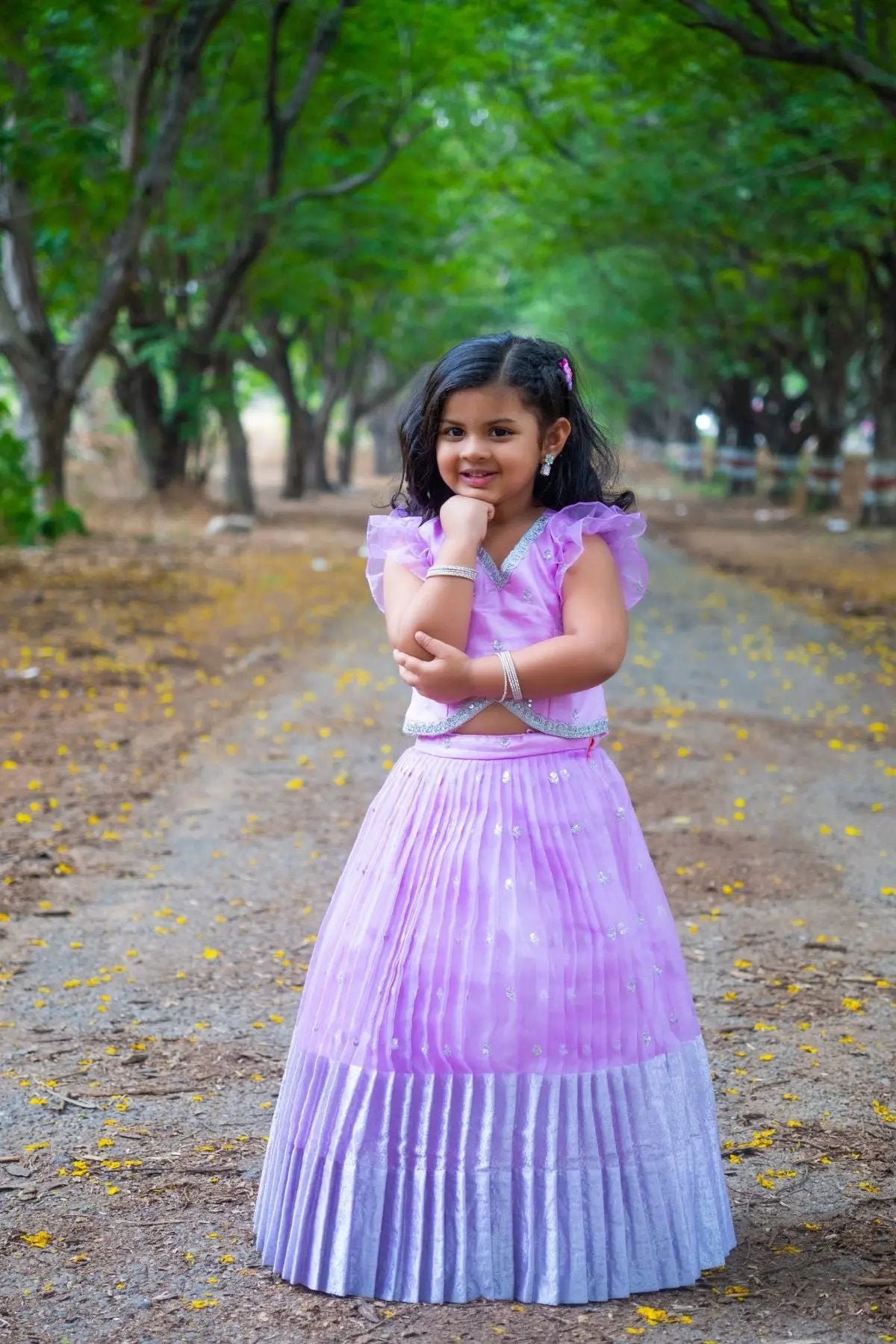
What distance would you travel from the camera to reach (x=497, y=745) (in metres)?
3.04

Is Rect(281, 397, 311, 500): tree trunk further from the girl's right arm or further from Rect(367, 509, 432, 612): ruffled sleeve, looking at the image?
the girl's right arm

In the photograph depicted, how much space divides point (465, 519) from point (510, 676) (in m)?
0.31

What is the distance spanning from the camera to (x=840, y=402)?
96.8ft

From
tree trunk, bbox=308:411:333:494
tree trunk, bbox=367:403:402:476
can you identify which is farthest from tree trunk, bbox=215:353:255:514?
tree trunk, bbox=367:403:402:476

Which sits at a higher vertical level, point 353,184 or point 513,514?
point 353,184

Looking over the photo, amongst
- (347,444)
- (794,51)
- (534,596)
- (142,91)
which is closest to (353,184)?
(142,91)

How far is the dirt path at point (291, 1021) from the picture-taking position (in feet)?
9.65

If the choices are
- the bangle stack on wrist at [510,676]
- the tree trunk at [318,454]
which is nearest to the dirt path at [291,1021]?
the bangle stack on wrist at [510,676]

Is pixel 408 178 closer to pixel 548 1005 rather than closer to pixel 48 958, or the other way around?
pixel 48 958

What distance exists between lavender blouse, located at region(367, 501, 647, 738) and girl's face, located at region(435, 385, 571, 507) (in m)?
0.11

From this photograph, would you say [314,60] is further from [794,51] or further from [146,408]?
[794,51]

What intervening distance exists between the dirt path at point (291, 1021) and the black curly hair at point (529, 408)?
5.11ft

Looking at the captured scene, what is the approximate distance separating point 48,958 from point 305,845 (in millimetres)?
1627

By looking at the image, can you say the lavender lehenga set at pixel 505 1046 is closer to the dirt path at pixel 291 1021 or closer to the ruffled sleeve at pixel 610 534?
the ruffled sleeve at pixel 610 534
